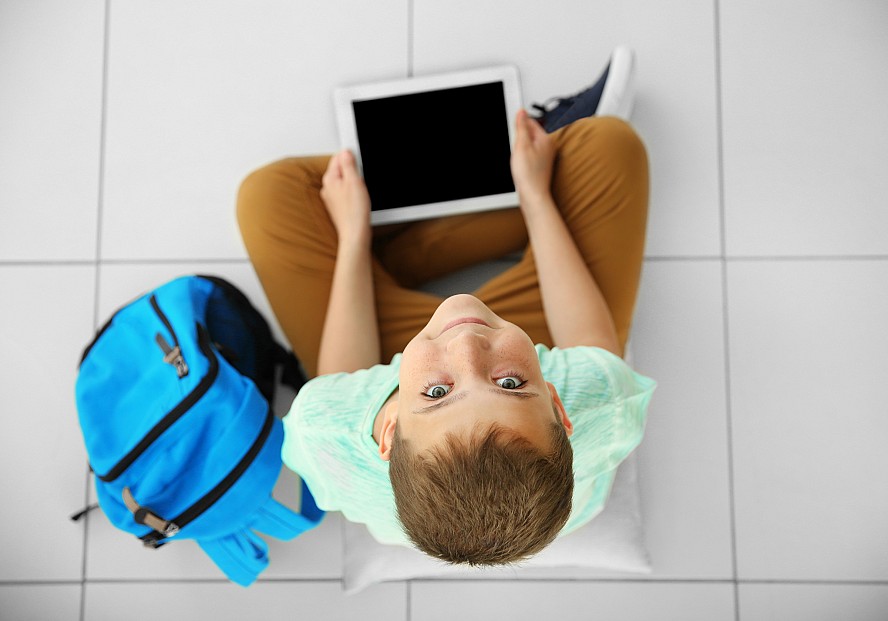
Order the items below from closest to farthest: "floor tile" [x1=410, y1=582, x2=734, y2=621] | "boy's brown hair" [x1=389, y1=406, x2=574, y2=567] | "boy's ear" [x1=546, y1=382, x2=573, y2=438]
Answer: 1. "boy's brown hair" [x1=389, y1=406, x2=574, y2=567]
2. "boy's ear" [x1=546, y1=382, x2=573, y2=438]
3. "floor tile" [x1=410, y1=582, x2=734, y2=621]

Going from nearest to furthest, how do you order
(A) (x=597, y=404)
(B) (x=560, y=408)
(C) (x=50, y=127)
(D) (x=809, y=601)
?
(B) (x=560, y=408) < (A) (x=597, y=404) < (D) (x=809, y=601) < (C) (x=50, y=127)

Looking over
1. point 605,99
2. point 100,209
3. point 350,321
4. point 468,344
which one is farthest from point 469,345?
point 100,209

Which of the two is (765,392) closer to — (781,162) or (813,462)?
(813,462)

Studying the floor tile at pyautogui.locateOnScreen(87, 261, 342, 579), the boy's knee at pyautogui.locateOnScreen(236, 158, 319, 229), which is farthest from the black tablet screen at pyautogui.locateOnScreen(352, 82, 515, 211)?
the floor tile at pyautogui.locateOnScreen(87, 261, 342, 579)

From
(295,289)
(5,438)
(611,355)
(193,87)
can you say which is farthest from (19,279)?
(611,355)

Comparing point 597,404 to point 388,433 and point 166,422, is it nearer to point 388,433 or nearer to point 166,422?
point 388,433

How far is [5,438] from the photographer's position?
127 centimetres

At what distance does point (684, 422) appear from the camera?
1237 millimetres

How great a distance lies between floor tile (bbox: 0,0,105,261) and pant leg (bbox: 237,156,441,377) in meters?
0.42

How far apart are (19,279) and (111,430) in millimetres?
483

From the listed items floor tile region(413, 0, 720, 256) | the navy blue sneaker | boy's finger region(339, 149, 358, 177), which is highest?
floor tile region(413, 0, 720, 256)

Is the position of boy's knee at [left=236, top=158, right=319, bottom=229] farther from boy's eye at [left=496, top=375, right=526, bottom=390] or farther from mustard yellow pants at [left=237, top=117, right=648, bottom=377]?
boy's eye at [left=496, top=375, right=526, bottom=390]

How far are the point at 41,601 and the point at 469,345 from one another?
1033mm

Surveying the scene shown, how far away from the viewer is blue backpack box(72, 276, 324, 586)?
3.20 feet
